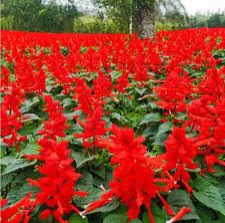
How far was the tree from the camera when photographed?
13008 millimetres

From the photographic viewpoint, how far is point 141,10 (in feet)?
43.5

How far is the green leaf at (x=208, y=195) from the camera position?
2.95m

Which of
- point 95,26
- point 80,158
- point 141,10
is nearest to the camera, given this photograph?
point 80,158

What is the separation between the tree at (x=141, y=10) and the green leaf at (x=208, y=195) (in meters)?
10.2

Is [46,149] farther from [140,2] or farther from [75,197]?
[140,2]

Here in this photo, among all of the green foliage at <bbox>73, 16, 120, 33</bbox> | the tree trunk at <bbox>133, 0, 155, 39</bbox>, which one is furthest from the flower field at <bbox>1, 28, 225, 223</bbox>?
the green foliage at <bbox>73, 16, 120, 33</bbox>

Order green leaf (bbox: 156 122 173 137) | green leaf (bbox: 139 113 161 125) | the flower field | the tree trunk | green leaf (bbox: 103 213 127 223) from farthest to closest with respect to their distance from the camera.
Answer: the tree trunk
green leaf (bbox: 139 113 161 125)
green leaf (bbox: 156 122 173 137)
green leaf (bbox: 103 213 127 223)
the flower field

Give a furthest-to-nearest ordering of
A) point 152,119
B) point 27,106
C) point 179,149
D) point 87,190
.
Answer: point 27,106 < point 152,119 < point 87,190 < point 179,149

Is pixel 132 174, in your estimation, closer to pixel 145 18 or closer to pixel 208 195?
pixel 208 195

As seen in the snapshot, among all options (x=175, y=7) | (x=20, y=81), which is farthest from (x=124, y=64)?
(x=175, y=7)

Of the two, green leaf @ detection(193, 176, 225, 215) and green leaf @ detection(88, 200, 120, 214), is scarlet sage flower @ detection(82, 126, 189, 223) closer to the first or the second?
green leaf @ detection(88, 200, 120, 214)

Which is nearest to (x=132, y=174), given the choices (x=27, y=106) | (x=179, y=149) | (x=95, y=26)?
(x=179, y=149)

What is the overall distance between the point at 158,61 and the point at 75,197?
4.56m

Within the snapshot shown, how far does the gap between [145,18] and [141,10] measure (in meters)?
0.40
